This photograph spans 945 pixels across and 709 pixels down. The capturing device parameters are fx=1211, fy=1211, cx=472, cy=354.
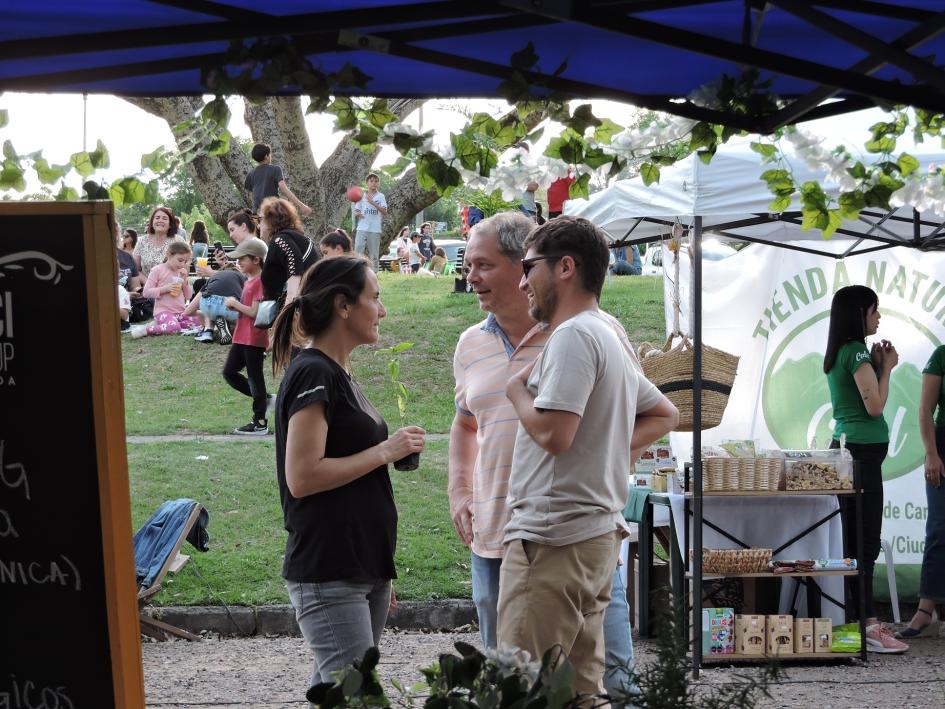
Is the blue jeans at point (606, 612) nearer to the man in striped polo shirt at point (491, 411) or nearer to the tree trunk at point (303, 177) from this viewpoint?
the man in striped polo shirt at point (491, 411)

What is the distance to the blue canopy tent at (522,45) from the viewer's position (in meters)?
2.18

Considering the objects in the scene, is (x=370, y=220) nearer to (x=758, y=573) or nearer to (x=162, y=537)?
(x=162, y=537)

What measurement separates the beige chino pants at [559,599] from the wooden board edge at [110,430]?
3.03 ft

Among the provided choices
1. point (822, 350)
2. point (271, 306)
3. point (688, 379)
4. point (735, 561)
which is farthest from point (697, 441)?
point (271, 306)

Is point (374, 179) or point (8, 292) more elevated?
point (374, 179)

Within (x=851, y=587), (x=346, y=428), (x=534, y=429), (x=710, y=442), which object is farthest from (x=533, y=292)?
(x=710, y=442)

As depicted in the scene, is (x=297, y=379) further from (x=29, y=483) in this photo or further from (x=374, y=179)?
(x=374, y=179)

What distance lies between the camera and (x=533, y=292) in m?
3.29

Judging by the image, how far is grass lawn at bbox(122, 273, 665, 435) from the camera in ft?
40.1

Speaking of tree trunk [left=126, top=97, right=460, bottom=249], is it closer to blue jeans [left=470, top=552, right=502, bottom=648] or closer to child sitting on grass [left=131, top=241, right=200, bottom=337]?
child sitting on grass [left=131, top=241, right=200, bottom=337]

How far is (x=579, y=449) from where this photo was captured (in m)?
3.07

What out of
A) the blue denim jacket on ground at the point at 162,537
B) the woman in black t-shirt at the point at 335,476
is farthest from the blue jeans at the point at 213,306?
the woman in black t-shirt at the point at 335,476

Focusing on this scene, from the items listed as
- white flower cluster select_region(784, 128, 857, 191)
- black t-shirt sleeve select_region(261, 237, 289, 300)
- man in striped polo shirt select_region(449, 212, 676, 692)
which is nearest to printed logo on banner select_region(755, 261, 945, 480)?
black t-shirt sleeve select_region(261, 237, 289, 300)

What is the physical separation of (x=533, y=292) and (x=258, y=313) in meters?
6.69
